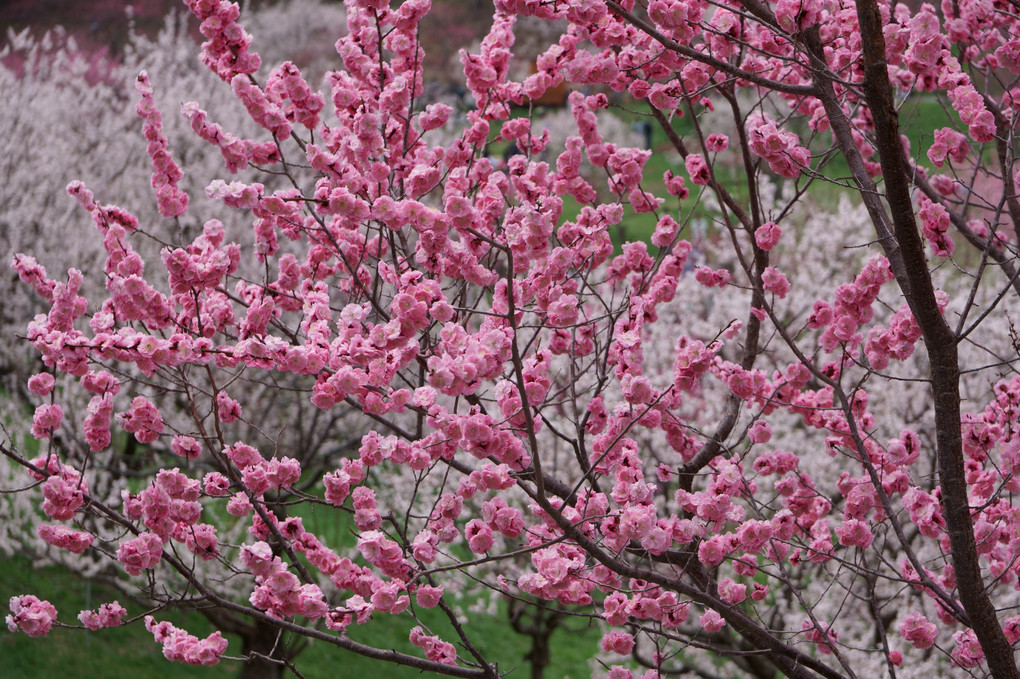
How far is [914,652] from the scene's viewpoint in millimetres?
7785

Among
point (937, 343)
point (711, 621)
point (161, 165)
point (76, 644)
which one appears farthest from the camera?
point (76, 644)

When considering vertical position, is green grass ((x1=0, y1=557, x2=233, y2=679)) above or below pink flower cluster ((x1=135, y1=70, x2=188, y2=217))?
below

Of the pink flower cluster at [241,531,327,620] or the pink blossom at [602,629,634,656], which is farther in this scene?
the pink blossom at [602,629,634,656]

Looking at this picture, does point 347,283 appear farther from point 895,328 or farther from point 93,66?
point 93,66

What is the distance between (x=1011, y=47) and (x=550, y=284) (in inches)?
79.5

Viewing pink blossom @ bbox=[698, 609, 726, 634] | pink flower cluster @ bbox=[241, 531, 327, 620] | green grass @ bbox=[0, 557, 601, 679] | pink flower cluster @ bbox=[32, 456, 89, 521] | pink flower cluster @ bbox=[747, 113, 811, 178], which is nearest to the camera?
pink flower cluster @ bbox=[241, 531, 327, 620]

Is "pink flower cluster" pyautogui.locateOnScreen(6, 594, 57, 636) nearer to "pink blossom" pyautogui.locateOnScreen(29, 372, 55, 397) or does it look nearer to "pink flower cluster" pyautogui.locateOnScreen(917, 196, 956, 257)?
"pink blossom" pyautogui.locateOnScreen(29, 372, 55, 397)

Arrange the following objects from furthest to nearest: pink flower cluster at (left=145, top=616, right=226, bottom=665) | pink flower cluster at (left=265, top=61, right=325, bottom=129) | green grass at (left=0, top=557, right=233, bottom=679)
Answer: green grass at (left=0, top=557, right=233, bottom=679), pink flower cluster at (left=265, top=61, right=325, bottom=129), pink flower cluster at (left=145, top=616, right=226, bottom=665)

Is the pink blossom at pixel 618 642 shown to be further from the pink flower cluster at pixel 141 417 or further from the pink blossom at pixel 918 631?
the pink flower cluster at pixel 141 417

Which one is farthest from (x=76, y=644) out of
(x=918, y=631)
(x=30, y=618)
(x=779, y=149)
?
(x=779, y=149)

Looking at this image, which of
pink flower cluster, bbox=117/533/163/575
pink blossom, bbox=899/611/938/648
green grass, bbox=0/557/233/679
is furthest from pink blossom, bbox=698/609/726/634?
green grass, bbox=0/557/233/679

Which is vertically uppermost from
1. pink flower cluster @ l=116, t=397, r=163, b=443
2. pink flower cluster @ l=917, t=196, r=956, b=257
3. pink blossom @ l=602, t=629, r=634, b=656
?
pink flower cluster @ l=917, t=196, r=956, b=257

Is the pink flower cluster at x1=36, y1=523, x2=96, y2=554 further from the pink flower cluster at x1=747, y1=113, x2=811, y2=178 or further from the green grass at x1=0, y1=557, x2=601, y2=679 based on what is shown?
the green grass at x1=0, y1=557, x2=601, y2=679

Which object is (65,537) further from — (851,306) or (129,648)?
(129,648)
